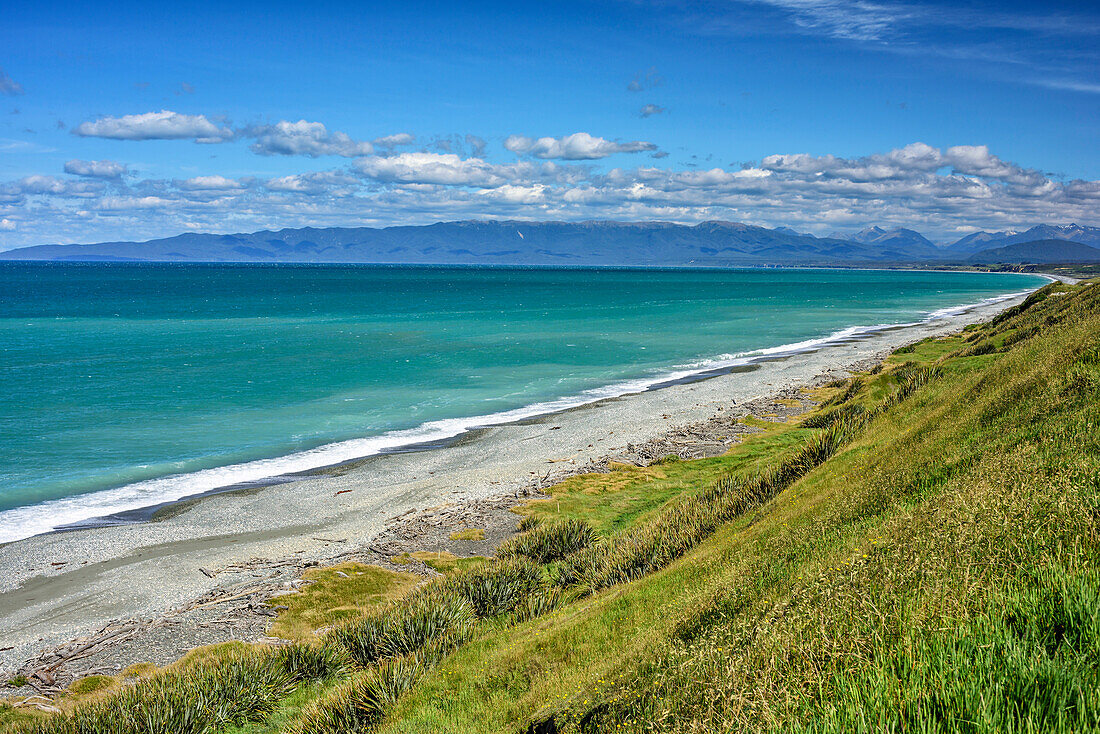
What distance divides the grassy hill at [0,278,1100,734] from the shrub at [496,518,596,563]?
4cm

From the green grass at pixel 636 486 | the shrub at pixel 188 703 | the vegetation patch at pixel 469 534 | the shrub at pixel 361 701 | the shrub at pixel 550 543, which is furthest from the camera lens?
the vegetation patch at pixel 469 534

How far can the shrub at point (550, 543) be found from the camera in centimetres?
1265

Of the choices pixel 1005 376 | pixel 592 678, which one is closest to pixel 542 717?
pixel 592 678

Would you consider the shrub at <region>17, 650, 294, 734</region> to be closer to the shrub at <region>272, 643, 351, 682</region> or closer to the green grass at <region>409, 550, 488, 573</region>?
the shrub at <region>272, 643, 351, 682</region>

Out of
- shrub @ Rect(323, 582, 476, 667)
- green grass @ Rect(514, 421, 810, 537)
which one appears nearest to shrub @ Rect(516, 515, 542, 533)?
green grass @ Rect(514, 421, 810, 537)

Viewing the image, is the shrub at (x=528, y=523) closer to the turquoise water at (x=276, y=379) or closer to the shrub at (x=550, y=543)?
the shrub at (x=550, y=543)

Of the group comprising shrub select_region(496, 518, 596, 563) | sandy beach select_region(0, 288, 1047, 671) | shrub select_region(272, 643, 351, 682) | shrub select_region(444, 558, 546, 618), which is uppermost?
shrub select_region(444, 558, 546, 618)

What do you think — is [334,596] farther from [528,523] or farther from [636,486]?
[636,486]

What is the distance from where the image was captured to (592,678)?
5.58 m

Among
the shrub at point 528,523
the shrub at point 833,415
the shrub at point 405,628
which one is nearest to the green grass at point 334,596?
the shrub at point 405,628

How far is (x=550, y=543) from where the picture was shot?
12859 millimetres

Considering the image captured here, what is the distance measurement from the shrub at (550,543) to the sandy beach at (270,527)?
450cm

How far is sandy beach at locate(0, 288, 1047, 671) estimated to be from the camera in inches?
A: 537

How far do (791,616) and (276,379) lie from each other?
135 ft
